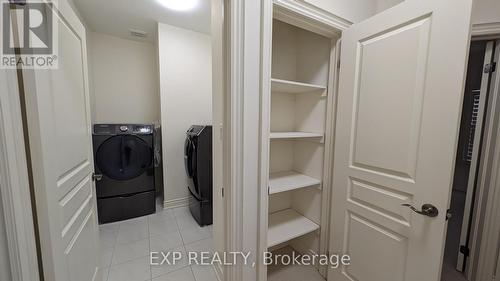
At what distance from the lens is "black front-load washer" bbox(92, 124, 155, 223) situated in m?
2.46

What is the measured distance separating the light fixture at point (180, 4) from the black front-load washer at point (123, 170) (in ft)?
5.03

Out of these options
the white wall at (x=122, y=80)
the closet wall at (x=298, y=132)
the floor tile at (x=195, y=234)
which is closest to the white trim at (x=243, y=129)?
the closet wall at (x=298, y=132)

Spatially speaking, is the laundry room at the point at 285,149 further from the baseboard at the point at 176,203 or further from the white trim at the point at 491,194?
the baseboard at the point at 176,203

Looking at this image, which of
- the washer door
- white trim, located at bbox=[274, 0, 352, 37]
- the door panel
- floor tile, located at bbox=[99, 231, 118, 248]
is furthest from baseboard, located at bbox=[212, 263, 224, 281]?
white trim, located at bbox=[274, 0, 352, 37]

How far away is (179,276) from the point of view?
1.71 m

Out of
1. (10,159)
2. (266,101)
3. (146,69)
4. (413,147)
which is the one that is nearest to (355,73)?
(413,147)

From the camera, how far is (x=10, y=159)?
0.68 metres

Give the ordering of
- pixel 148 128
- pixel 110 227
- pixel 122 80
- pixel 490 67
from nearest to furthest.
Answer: pixel 490 67 < pixel 110 227 < pixel 148 128 < pixel 122 80

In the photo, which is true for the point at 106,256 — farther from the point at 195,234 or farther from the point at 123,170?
the point at 123,170

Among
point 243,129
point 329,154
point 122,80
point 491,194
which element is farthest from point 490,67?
point 122,80

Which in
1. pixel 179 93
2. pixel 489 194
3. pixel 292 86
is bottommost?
pixel 489 194

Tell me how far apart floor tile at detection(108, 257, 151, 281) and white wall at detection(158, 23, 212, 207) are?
1.15 m

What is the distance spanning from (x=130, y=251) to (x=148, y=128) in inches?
58.9

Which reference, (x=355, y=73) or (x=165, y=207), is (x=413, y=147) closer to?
(x=355, y=73)
